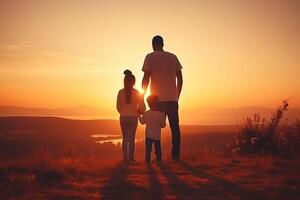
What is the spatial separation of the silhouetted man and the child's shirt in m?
0.19

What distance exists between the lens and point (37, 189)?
657 centimetres

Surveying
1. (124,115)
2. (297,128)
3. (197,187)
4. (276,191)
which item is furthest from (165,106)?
(297,128)

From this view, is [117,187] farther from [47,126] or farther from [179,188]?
[47,126]

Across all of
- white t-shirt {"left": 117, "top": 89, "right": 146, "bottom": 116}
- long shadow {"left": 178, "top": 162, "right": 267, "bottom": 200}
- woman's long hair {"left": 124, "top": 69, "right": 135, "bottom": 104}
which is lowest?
long shadow {"left": 178, "top": 162, "right": 267, "bottom": 200}

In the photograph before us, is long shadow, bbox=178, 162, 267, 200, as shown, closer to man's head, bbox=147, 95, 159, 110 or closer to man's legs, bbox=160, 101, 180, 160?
man's legs, bbox=160, 101, 180, 160

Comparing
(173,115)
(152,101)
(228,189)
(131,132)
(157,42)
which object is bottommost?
(228,189)

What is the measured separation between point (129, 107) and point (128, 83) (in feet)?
2.02

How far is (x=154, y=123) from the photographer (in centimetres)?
1002

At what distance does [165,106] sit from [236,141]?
4.05 metres

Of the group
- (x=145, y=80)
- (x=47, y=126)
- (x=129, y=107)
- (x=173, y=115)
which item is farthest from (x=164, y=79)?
(x=47, y=126)

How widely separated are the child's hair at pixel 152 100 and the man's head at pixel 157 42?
1.16m

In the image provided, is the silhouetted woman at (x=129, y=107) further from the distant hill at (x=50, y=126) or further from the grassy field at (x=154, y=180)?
the distant hill at (x=50, y=126)

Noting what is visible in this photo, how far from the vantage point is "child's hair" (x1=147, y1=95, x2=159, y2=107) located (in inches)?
388

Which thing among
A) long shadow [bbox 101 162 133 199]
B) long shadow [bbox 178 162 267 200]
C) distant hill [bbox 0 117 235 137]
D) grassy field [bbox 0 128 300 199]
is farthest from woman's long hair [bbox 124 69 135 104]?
distant hill [bbox 0 117 235 137]
